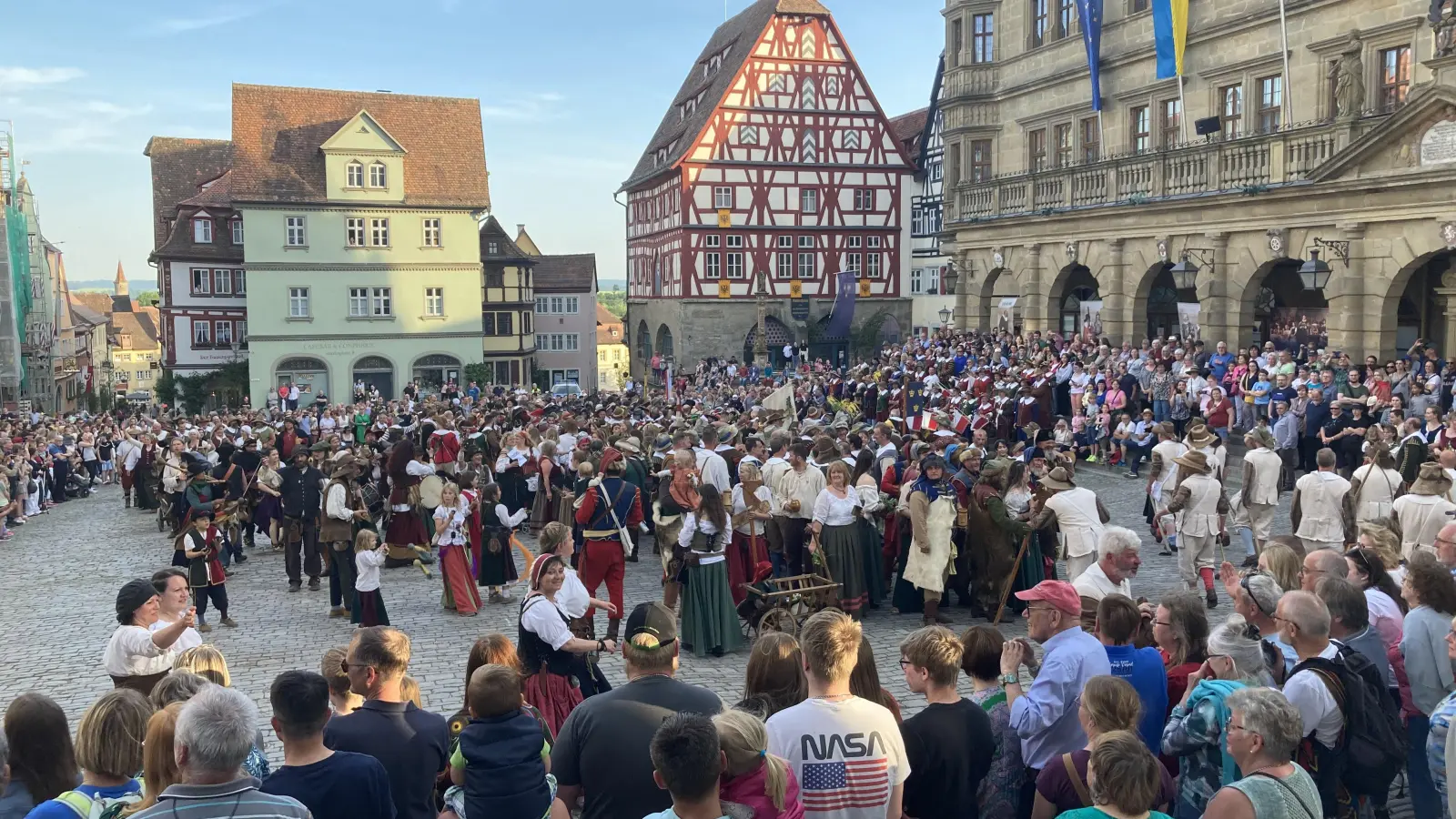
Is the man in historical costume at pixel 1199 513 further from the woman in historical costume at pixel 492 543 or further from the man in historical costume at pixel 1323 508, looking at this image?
the woman in historical costume at pixel 492 543

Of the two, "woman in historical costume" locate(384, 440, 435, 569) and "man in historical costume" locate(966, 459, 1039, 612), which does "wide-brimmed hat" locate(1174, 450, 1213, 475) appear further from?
"woman in historical costume" locate(384, 440, 435, 569)

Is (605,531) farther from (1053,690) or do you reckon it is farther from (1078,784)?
(1078,784)

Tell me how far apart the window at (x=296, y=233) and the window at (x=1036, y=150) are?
28920 mm

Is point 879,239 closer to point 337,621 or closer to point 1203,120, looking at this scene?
point 1203,120

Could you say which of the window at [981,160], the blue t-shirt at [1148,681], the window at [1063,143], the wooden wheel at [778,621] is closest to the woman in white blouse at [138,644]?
the wooden wheel at [778,621]

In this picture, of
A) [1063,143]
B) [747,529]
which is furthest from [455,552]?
[1063,143]

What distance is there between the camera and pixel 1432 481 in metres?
9.76

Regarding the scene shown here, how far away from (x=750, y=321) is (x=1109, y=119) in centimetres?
2371

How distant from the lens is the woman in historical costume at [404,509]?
565 inches

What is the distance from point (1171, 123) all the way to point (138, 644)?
2591cm

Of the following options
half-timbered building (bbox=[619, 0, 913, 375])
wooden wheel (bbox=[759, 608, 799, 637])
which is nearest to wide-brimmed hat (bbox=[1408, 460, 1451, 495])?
wooden wheel (bbox=[759, 608, 799, 637])

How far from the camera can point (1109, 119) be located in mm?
29234

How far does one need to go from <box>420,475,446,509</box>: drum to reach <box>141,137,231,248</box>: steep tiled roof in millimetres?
43597

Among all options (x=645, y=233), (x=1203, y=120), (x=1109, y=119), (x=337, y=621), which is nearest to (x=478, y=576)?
(x=337, y=621)
